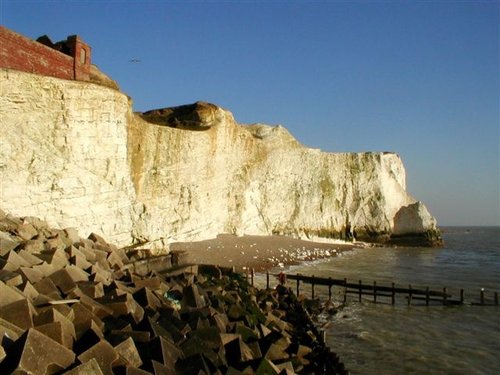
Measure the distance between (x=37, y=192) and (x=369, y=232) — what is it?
49.2 meters

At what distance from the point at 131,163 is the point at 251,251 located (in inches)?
499

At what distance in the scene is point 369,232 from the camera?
2398 inches

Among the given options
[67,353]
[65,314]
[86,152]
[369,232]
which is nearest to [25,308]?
[65,314]

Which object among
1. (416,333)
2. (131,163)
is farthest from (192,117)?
(416,333)

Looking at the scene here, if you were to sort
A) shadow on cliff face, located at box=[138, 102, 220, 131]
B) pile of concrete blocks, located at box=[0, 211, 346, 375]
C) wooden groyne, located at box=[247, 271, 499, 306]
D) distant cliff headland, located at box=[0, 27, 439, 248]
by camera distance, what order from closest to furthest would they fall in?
1. pile of concrete blocks, located at box=[0, 211, 346, 375]
2. distant cliff headland, located at box=[0, 27, 439, 248]
3. wooden groyne, located at box=[247, 271, 499, 306]
4. shadow on cliff face, located at box=[138, 102, 220, 131]

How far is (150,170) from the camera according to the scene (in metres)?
27.7

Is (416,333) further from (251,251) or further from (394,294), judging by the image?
(251,251)

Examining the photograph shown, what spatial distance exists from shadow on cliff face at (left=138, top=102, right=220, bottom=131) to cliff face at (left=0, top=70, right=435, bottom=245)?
3.9 inches

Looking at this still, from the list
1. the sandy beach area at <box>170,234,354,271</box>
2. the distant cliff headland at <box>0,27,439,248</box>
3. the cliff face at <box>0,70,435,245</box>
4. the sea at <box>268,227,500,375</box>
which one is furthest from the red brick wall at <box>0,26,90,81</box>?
the sea at <box>268,227,500,375</box>

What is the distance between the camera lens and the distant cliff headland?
61.9 ft

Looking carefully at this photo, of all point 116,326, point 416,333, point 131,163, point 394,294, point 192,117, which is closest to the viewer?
point 116,326

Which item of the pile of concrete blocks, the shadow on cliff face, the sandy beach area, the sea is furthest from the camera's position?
the shadow on cliff face

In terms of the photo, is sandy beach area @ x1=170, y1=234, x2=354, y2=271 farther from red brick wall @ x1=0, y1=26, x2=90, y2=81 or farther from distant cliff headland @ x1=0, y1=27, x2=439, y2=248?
red brick wall @ x1=0, y1=26, x2=90, y2=81

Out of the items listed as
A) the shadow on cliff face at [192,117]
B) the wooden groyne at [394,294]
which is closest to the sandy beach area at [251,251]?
the wooden groyne at [394,294]
